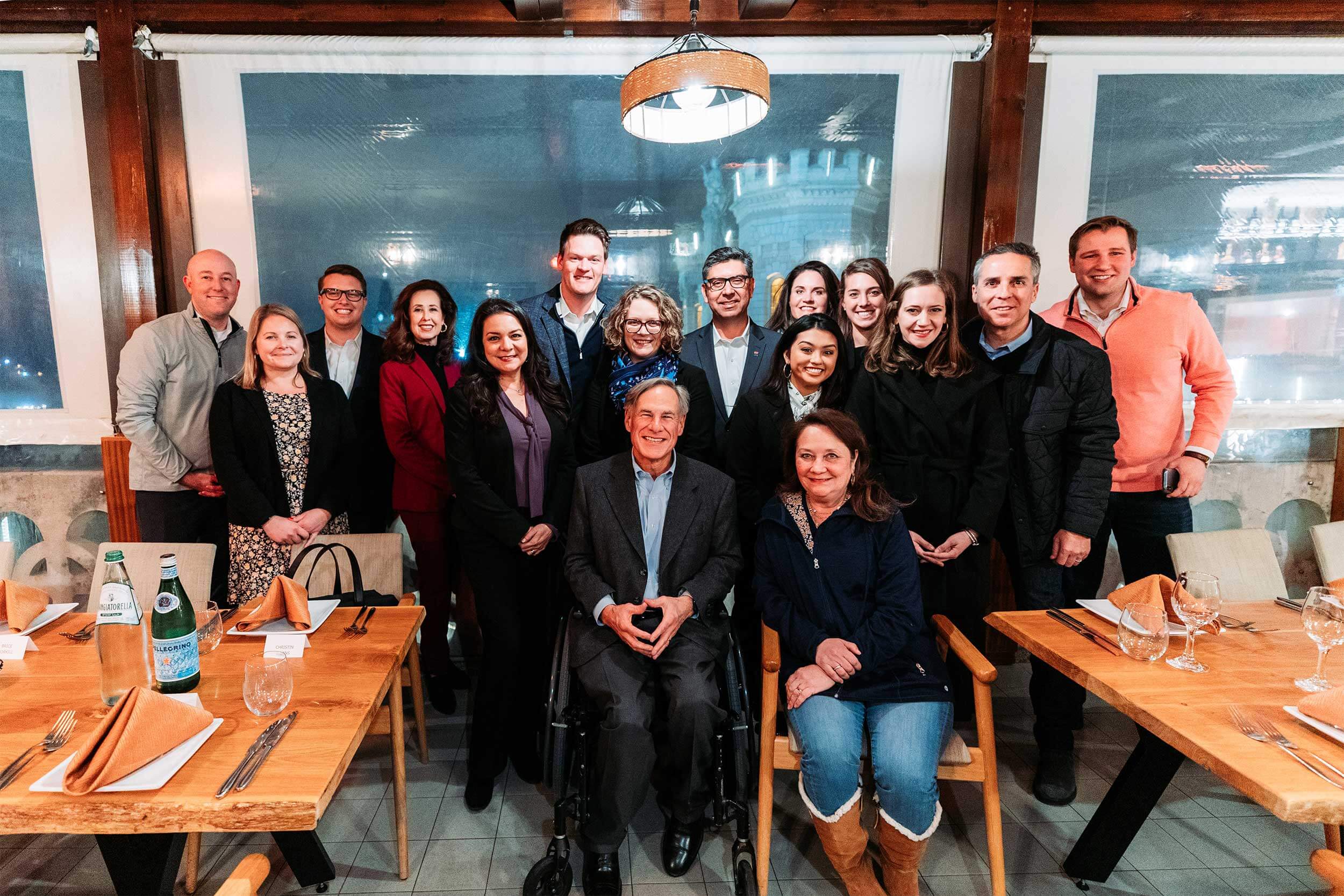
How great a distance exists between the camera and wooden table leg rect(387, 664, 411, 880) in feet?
6.58

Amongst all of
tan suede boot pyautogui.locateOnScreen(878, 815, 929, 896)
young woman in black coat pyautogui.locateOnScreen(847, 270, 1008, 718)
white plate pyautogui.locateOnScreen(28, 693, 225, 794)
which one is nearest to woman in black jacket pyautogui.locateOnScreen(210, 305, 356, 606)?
white plate pyautogui.locateOnScreen(28, 693, 225, 794)

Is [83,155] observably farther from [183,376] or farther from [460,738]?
[460,738]

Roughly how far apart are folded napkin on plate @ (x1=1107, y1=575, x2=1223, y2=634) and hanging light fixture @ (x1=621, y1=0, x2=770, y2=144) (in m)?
1.93

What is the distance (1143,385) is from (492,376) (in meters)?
2.53

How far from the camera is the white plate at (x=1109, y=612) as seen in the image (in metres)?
1.83

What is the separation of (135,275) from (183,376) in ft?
2.60

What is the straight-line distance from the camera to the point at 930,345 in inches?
96.4

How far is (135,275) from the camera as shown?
330 centimetres

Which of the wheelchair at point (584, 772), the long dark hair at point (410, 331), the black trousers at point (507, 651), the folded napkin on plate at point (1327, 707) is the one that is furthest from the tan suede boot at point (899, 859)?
the long dark hair at point (410, 331)

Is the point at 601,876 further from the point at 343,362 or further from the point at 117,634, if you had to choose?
the point at 343,362

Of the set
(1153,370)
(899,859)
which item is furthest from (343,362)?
(1153,370)

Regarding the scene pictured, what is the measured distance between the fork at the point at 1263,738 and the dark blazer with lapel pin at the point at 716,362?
70.2 inches

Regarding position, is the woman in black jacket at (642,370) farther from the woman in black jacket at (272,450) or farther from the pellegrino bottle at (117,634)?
the pellegrino bottle at (117,634)

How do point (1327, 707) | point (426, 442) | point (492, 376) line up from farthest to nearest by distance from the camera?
point (426, 442), point (492, 376), point (1327, 707)
